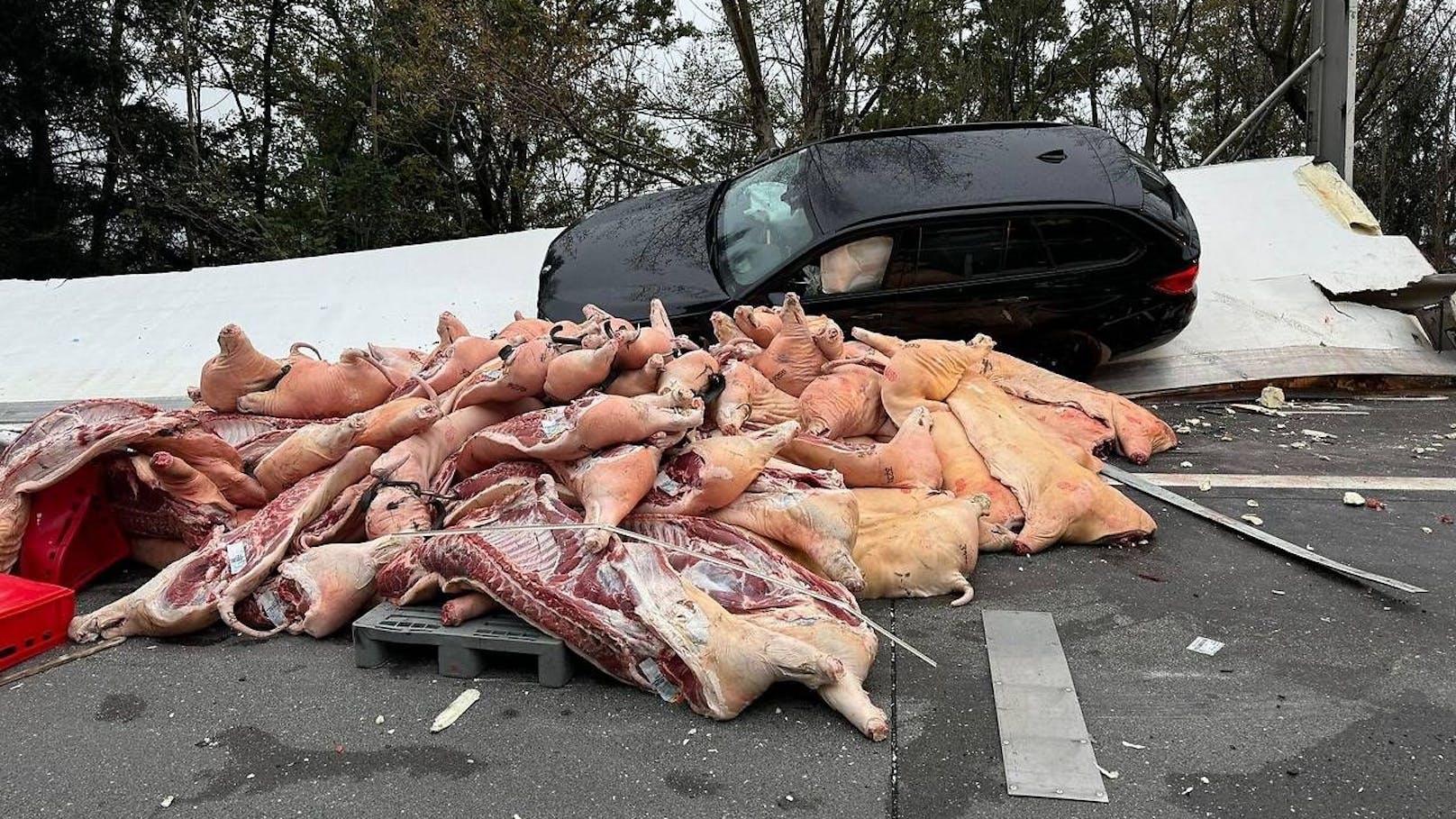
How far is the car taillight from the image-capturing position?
4.82m

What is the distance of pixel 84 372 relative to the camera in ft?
19.5

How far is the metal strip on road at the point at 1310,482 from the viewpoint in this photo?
3.87 m

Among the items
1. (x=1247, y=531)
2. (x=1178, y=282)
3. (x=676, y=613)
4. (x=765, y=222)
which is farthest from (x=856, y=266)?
(x=676, y=613)

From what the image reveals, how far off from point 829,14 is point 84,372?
8.26 meters

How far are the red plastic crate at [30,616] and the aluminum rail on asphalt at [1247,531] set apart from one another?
402 centimetres

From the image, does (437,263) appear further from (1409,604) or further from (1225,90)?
(1225,90)

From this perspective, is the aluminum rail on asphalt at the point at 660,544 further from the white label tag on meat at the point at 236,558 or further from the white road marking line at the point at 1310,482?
the white road marking line at the point at 1310,482

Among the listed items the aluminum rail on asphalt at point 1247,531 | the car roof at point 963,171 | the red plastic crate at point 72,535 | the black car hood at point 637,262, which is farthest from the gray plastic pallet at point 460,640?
the car roof at point 963,171

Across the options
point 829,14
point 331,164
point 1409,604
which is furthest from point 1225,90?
point 1409,604

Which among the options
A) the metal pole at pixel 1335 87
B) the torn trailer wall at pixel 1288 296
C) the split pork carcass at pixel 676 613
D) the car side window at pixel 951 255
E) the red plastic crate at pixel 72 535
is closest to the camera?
the split pork carcass at pixel 676 613

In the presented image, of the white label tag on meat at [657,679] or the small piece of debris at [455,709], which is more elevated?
the white label tag on meat at [657,679]

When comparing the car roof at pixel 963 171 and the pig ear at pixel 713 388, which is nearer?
the pig ear at pixel 713 388

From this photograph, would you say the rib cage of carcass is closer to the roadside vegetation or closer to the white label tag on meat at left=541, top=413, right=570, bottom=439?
the white label tag on meat at left=541, top=413, right=570, bottom=439

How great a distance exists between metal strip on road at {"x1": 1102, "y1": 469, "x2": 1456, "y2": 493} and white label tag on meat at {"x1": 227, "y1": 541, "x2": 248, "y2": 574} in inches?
137
